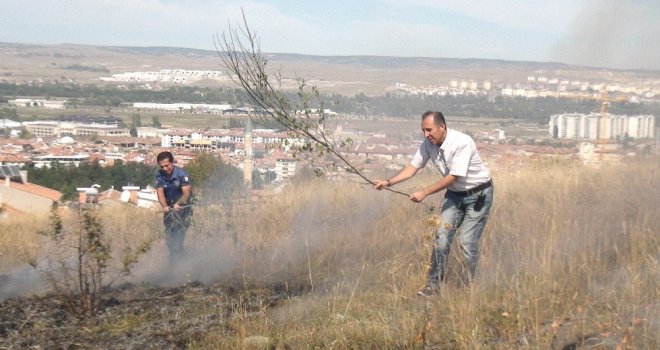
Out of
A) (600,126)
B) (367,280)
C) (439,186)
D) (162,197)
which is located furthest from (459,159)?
(600,126)

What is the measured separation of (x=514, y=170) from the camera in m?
14.9

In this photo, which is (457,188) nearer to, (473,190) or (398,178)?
(473,190)

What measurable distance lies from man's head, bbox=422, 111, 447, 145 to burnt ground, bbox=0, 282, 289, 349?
6.23 ft

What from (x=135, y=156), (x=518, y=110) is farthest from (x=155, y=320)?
(x=518, y=110)

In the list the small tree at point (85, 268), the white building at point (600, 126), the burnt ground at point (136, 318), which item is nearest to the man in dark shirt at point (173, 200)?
the burnt ground at point (136, 318)

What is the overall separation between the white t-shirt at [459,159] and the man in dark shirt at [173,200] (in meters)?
3.44

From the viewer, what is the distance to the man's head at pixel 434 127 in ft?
22.6

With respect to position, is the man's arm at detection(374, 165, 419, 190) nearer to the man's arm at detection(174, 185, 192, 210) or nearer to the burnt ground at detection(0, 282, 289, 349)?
the burnt ground at detection(0, 282, 289, 349)

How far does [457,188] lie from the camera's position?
7.04 meters

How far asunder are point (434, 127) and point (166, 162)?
3.82m

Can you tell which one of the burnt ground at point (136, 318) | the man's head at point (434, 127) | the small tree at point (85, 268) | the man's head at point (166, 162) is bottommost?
the burnt ground at point (136, 318)

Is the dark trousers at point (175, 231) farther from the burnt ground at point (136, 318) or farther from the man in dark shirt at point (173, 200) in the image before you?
the burnt ground at point (136, 318)

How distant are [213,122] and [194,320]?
901 inches

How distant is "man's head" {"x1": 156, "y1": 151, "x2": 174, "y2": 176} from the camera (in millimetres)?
9516
